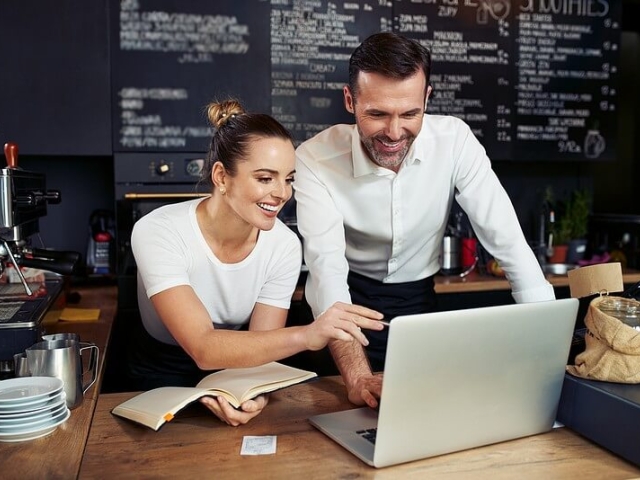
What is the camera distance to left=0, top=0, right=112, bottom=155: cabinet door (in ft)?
9.09

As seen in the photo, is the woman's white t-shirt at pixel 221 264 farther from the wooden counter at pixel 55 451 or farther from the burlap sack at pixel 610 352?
the burlap sack at pixel 610 352

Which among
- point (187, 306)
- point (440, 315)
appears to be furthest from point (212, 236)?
point (440, 315)

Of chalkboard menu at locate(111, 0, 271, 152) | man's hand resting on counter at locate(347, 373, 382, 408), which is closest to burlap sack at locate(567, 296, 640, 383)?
man's hand resting on counter at locate(347, 373, 382, 408)

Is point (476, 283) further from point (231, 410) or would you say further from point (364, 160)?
point (231, 410)

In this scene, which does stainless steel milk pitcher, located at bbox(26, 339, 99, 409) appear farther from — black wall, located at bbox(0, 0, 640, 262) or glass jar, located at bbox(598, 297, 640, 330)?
black wall, located at bbox(0, 0, 640, 262)

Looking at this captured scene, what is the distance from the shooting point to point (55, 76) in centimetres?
281

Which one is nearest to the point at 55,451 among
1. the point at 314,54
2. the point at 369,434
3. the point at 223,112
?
the point at 369,434

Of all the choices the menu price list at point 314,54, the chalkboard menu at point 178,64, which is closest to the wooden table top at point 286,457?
the chalkboard menu at point 178,64

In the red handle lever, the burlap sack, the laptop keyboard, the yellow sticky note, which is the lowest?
the yellow sticky note

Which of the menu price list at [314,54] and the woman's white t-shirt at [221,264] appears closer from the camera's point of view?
the woman's white t-shirt at [221,264]

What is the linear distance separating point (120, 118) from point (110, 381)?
1036mm

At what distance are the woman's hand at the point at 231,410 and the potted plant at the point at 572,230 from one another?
250 cm

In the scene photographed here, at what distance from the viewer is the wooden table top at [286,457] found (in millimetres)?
1075

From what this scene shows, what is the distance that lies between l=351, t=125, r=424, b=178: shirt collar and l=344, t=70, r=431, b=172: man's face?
140 mm
